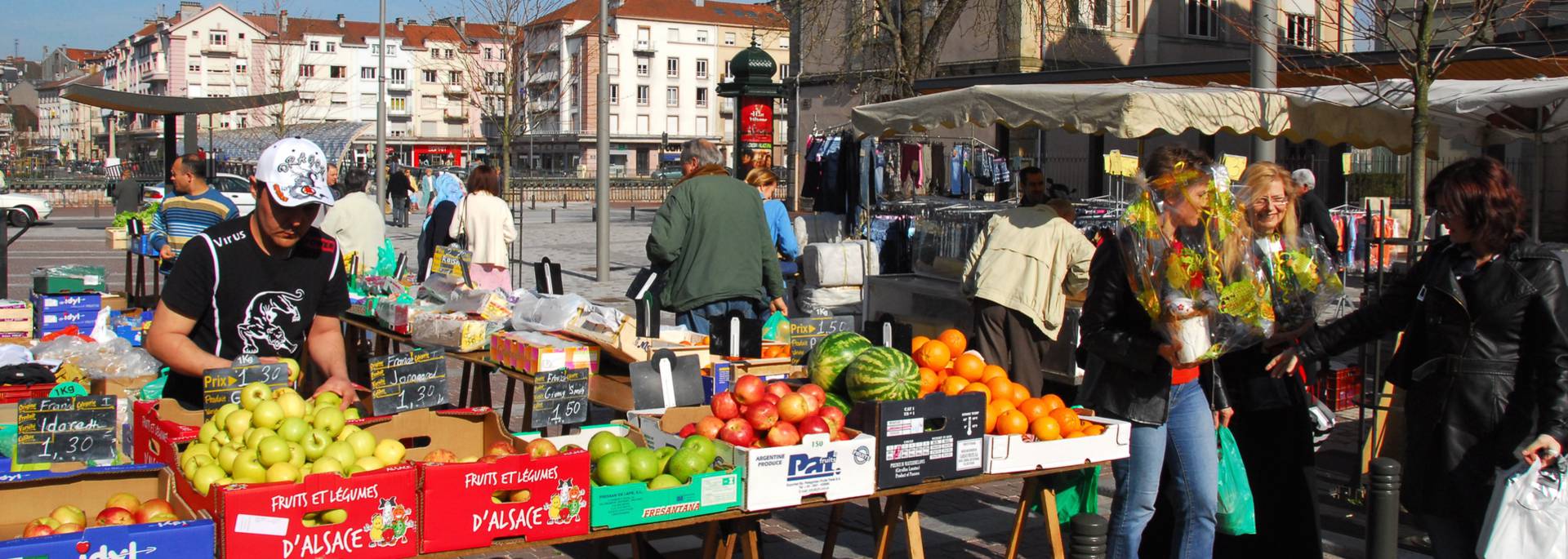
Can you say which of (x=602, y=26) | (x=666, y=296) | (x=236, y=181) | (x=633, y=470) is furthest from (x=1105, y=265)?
(x=236, y=181)

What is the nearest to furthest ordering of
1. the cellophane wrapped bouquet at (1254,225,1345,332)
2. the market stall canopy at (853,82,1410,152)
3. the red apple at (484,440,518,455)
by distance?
the red apple at (484,440,518,455) < the cellophane wrapped bouquet at (1254,225,1345,332) < the market stall canopy at (853,82,1410,152)

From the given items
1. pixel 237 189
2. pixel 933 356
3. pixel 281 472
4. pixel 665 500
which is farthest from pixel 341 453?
pixel 237 189

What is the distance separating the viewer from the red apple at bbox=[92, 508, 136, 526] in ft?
10.4

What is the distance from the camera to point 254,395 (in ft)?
12.1

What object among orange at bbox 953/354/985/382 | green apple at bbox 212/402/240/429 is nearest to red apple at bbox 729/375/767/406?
orange at bbox 953/354/985/382

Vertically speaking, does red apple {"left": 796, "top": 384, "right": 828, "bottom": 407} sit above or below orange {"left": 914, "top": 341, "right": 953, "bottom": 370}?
below

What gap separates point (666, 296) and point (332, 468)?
4.02 metres

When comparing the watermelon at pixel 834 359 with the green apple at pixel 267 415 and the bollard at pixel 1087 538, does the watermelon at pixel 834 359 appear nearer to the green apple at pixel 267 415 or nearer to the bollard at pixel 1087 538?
the bollard at pixel 1087 538

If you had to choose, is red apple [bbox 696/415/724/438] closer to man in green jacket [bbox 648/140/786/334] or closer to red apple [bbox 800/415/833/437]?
red apple [bbox 800/415/833/437]

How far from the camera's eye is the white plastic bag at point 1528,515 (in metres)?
3.89

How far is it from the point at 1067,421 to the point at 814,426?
1.02 m

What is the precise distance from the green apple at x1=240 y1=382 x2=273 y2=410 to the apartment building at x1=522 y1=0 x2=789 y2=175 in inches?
3578

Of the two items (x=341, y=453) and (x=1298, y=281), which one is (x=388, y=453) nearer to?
(x=341, y=453)

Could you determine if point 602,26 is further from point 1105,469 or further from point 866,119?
point 1105,469
